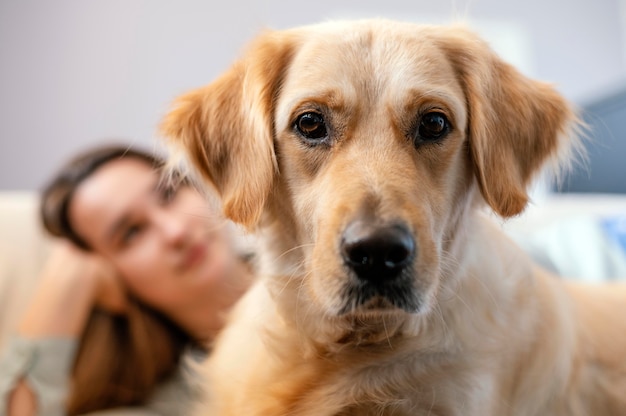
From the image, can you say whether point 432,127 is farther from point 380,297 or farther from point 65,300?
point 65,300

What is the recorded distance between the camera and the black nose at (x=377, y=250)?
79 centimetres

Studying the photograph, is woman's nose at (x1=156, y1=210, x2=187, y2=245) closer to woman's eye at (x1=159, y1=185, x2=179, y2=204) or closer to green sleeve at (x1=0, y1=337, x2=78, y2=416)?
woman's eye at (x1=159, y1=185, x2=179, y2=204)

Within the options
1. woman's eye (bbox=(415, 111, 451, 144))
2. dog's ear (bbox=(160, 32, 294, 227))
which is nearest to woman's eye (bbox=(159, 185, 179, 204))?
dog's ear (bbox=(160, 32, 294, 227))

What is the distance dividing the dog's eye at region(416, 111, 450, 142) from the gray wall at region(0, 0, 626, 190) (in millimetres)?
2327

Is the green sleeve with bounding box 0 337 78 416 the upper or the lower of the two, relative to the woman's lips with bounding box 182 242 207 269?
lower

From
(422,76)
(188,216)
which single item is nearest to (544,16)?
(188,216)

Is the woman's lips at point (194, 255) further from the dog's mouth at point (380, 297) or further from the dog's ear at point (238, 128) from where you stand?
the dog's mouth at point (380, 297)

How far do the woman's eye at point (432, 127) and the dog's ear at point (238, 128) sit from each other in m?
0.25

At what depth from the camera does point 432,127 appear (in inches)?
37.5

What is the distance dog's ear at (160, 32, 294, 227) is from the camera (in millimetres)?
1001

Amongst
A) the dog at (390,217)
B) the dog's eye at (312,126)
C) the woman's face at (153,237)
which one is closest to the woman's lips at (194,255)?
the woman's face at (153,237)

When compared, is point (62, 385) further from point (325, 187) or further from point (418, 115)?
point (418, 115)

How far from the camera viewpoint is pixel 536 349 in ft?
3.43

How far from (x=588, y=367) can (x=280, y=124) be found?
0.75m
